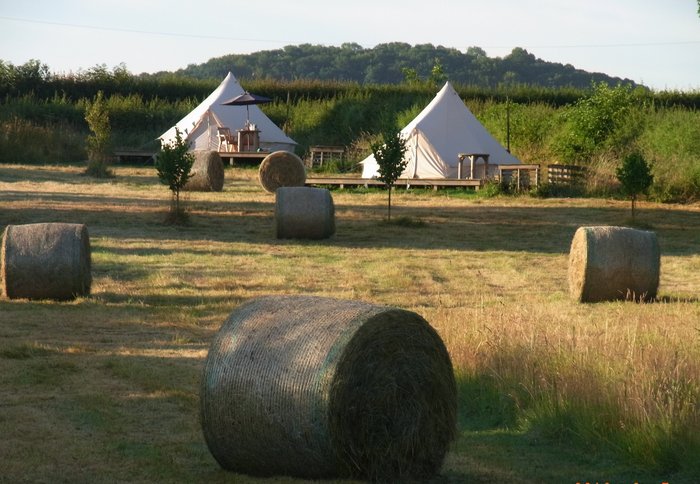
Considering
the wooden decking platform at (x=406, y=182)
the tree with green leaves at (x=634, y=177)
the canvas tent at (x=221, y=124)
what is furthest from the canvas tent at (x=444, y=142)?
the tree with green leaves at (x=634, y=177)

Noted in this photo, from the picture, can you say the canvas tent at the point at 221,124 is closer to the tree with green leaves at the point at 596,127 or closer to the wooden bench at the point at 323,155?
the wooden bench at the point at 323,155

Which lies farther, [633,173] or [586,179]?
[586,179]

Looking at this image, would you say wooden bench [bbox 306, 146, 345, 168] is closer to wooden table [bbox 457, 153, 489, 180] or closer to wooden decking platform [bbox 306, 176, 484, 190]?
wooden decking platform [bbox 306, 176, 484, 190]

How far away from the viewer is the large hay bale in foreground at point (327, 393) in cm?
696

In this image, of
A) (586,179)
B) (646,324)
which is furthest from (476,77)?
(646,324)

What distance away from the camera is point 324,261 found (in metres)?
19.8

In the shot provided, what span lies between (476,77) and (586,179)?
72.3m

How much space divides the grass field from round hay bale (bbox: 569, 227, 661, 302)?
1.47 feet

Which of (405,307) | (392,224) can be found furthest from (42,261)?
(392,224)

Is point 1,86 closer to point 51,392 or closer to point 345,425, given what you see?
point 51,392

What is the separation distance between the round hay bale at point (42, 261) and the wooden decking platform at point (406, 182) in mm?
19595

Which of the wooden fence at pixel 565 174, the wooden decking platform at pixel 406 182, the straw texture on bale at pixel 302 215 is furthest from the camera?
the wooden decking platform at pixel 406 182

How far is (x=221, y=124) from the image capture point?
45.1 meters

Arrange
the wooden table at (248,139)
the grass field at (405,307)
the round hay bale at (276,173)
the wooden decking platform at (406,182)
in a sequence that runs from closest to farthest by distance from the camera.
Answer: the grass field at (405,307), the round hay bale at (276,173), the wooden decking platform at (406,182), the wooden table at (248,139)
